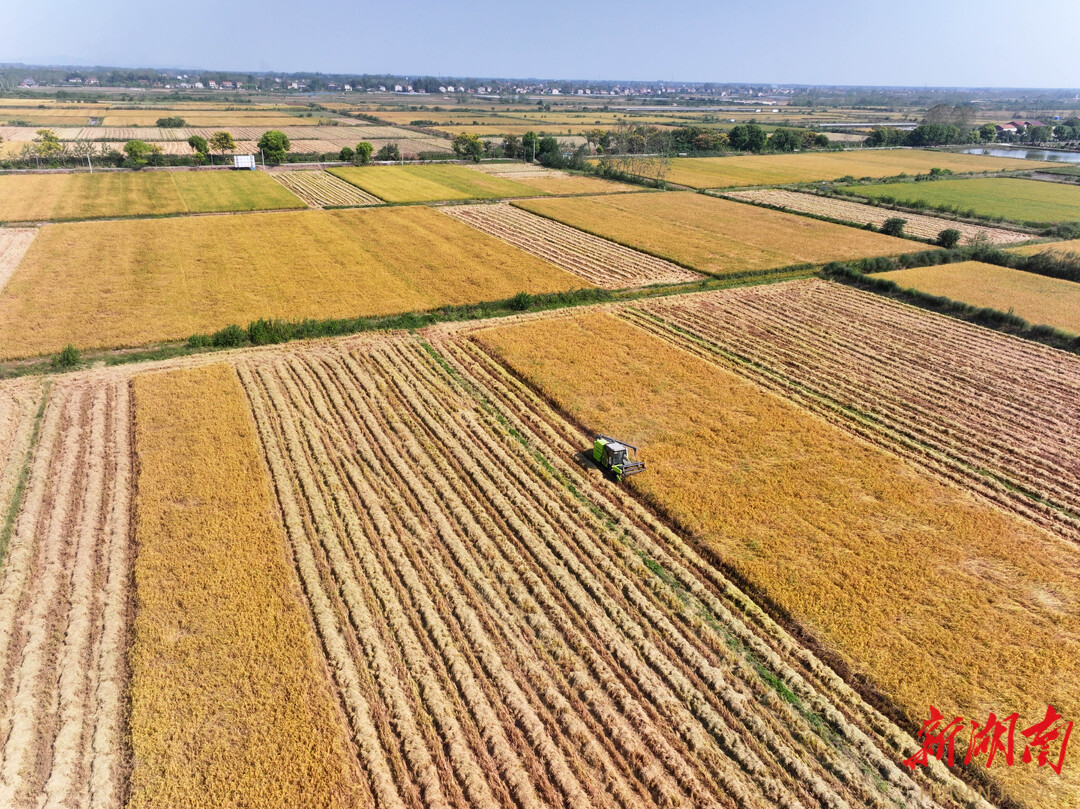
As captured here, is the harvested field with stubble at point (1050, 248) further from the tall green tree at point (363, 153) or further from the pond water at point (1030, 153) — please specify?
the pond water at point (1030, 153)

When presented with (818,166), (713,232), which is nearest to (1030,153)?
(818,166)

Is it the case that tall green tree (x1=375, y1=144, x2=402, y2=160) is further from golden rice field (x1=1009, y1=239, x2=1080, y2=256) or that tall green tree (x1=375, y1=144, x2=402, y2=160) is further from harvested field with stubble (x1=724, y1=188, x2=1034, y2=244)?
golden rice field (x1=1009, y1=239, x2=1080, y2=256)

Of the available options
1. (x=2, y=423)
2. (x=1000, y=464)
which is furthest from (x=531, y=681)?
(x=2, y=423)

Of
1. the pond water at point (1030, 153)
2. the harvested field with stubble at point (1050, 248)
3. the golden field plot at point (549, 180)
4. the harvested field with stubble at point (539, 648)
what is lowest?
the harvested field with stubble at point (539, 648)

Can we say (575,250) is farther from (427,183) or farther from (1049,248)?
(1049,248)

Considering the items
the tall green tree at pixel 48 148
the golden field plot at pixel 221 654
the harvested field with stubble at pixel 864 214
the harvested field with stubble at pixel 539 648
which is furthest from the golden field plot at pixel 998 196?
the tall green tree at pixel 48 148
